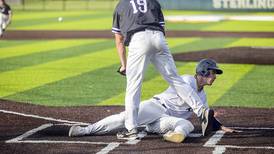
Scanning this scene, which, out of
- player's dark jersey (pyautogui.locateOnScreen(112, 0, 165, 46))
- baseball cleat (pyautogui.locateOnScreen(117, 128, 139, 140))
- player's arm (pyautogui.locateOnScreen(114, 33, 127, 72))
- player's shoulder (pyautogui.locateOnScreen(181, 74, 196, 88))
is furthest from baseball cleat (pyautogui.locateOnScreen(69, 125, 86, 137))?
player's shoulder (pyautogui.locateOnScreen(181, 74, 196, 88))

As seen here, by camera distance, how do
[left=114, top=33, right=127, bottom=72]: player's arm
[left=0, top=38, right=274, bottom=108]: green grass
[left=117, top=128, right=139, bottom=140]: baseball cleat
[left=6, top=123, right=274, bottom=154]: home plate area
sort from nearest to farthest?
[left=6, top=123, right=274, bottom=154]: home plate area, [left=117, top=128, right=139, bottom=140]: baseball cleat, [left=114, top=33, right=127, bottom=72]: player's arm, [left=0, top=38, right=274, bottom=108]: green grass

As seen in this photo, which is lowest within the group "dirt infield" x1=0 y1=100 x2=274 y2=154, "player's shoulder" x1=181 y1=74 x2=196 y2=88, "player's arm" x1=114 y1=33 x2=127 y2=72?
"dirt infield" x1=0 y1=100 x2=274 y2=154

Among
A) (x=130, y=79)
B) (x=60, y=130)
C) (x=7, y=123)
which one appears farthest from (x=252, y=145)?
(x=7, y=123)

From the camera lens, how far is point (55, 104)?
13109 millimetres

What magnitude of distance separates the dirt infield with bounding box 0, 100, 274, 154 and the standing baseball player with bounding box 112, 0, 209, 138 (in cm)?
45

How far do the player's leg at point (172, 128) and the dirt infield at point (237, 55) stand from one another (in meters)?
11.2

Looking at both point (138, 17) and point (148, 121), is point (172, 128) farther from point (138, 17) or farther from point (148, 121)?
point (138, 17)

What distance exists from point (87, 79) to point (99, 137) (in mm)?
7313

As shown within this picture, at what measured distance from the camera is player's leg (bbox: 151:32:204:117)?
376 inches

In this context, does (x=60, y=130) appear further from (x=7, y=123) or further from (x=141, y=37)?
(x=141, y=37)

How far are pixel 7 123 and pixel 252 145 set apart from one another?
12.5ft

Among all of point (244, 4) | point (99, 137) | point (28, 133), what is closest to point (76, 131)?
point (99, 137)

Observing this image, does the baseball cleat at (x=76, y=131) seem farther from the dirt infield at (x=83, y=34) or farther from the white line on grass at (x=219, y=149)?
the dirt infield at (x=83, y=34)

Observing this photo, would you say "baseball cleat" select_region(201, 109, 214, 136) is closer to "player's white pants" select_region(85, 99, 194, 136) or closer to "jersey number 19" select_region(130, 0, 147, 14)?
"player's white pants" select_region(85, 99, 194, 136)
